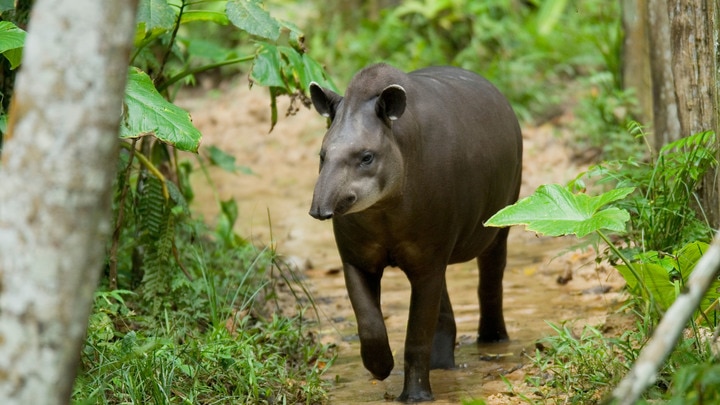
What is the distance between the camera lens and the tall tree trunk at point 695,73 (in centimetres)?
558

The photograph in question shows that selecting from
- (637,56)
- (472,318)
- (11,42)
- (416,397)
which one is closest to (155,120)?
(11,42)

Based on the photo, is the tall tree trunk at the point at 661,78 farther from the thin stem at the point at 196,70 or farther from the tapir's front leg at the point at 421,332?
the thin stem at the point at 196,70

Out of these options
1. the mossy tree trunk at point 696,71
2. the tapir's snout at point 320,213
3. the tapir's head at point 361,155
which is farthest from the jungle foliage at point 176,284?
the mossy tree trunk at point 696,71

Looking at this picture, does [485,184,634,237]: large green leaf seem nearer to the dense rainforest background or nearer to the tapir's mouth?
the dense rainforest background

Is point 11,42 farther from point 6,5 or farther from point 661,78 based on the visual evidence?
point 661,78

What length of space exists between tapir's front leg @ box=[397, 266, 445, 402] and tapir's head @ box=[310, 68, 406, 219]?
595mm

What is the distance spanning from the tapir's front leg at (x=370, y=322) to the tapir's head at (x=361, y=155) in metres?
0.58

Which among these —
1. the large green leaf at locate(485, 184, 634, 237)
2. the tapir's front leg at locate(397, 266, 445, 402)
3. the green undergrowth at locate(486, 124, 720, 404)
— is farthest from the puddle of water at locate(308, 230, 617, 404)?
the large green leaf at locate(485, 184, 634, 237)

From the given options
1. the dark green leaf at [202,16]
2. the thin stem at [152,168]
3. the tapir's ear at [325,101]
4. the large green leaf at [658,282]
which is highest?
the dark green leaf at [202,16]

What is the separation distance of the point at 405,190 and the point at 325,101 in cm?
65

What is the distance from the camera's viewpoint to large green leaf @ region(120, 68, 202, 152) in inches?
201

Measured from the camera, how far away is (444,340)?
5.93 m

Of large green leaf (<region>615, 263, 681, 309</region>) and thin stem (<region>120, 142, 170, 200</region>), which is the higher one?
large green leaf (<region>615, 263, 681, 309</region>)

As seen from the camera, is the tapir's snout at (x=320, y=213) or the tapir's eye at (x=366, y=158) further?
the tapir's eye at (x=366, y=158)
